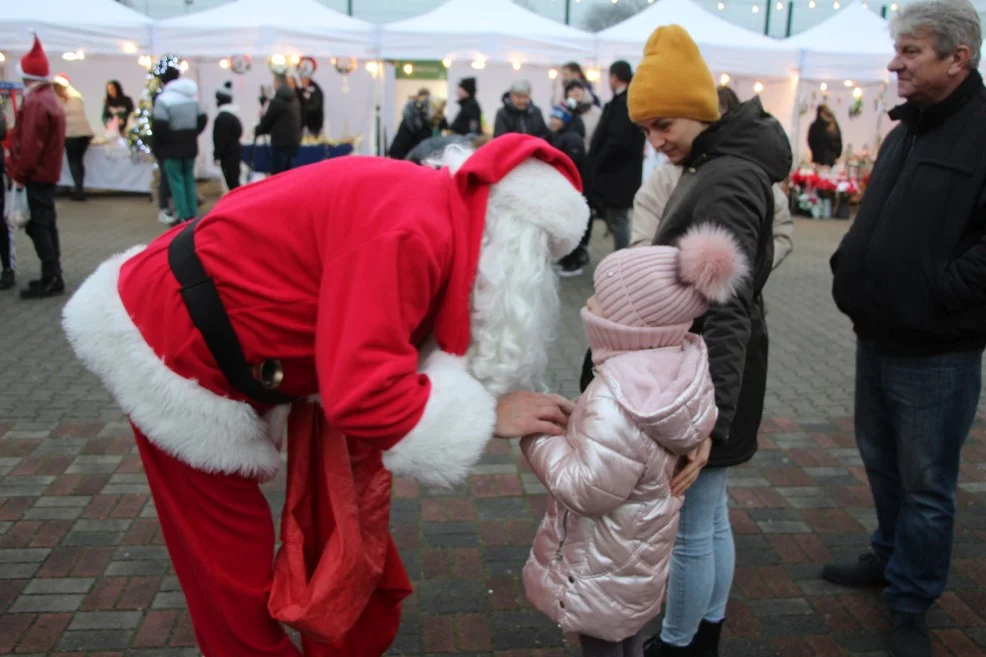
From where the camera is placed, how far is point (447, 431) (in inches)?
67.0

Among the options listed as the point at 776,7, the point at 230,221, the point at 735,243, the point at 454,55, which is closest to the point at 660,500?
the point at 735,243

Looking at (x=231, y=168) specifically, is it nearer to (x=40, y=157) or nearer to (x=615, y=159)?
(x=40, y=157)

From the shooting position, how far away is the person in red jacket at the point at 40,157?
265 inches

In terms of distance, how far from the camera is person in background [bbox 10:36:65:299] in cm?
673

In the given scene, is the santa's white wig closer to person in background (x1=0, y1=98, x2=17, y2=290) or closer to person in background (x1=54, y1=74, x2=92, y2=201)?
person in background (x1=0, y1=98, x2=17, y2=290)

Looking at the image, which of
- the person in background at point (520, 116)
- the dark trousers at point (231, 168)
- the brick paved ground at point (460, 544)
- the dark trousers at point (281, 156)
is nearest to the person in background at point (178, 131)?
the dark trousers at point (231, 168)

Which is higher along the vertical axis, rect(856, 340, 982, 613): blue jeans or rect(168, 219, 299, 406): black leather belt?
rect(168, 219, 299, 406): black leather belt

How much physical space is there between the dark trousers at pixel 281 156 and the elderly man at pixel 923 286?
9.60 m

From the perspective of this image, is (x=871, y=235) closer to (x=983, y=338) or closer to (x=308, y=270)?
(x=983, y=338)

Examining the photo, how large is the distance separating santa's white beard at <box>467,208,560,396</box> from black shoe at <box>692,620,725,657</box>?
123cm

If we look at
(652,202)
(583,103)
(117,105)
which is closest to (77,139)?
(117,105)

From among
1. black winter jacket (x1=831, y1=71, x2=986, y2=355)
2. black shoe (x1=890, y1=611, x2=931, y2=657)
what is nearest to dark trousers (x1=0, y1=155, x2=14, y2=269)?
black winter jacket (x1=831, y1=71, x2=986, y2=355)

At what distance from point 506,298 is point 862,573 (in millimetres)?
2098

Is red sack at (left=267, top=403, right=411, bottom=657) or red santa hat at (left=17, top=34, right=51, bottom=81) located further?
red santa hat at (left=17, top=34, right=51, bottom=81)
